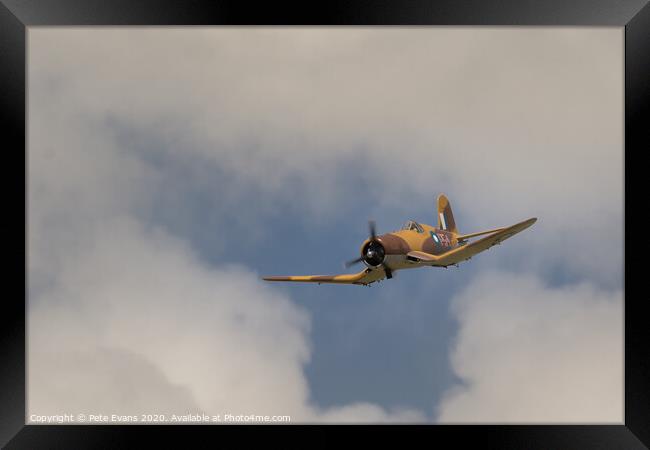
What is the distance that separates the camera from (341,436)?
37.3 ft

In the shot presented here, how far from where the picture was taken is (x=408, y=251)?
2167 cm

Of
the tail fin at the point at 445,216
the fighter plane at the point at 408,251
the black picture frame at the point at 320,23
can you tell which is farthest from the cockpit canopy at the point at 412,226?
the black picture frame at the point at 320,23

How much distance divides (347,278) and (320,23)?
533 inches

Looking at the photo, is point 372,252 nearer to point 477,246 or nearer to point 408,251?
point 408,251

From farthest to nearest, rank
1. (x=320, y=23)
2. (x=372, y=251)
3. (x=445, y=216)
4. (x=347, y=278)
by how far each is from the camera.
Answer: (x=445, y=216) < (x=347, y=278) < (x=372, y=251) < (x=320, y=23)

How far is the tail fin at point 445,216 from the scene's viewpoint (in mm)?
29703

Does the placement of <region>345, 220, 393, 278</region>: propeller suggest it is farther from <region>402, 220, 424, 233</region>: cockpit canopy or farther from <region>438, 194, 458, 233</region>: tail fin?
<region>438, 194, 458, 233</region>: tail fin

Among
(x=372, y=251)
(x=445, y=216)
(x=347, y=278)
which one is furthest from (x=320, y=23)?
(x=445, y=216)

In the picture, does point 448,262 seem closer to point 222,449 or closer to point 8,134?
point 222,449

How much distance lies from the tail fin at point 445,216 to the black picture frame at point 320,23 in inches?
697

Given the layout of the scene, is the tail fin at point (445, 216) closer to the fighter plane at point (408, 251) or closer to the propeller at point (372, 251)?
the fighter plane at point (408, 251)

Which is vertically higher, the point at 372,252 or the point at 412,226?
the point at 412,226

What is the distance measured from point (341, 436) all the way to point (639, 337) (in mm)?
5527

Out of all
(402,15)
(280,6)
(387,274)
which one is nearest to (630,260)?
(402,15)
